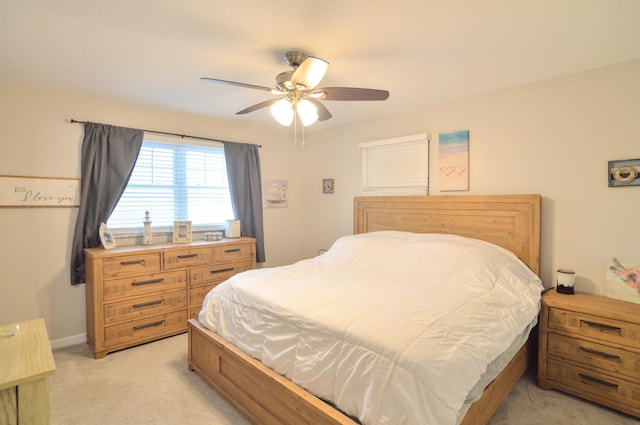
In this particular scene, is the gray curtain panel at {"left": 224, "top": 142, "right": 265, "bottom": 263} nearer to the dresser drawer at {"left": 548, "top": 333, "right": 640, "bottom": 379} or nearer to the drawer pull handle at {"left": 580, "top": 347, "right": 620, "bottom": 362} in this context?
the dresser drawer at {"left": 548, "top": 333, "right": 640, "bottom": 379}

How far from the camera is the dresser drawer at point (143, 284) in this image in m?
2.76

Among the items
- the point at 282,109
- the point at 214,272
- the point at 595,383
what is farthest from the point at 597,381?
the point at 214,272

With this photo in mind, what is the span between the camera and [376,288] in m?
2.22

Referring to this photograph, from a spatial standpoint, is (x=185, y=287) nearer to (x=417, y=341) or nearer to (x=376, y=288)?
(x=376, y=288)

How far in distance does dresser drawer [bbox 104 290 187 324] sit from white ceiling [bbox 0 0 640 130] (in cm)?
190

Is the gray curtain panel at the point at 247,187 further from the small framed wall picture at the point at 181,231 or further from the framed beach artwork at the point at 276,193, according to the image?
the small framed wall picture at the point at 181,231

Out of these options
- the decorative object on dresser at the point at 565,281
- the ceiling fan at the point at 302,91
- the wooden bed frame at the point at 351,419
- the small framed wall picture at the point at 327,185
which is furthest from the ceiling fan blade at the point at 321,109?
the decorative object on dresser at the point at 565,281

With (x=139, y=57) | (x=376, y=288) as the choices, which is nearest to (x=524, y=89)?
(x=376, y=288)

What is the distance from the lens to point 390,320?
1.60 meters

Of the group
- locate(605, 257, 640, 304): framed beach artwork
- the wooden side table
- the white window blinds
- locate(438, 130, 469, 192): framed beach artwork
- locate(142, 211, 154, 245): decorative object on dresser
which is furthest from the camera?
the white window blinds

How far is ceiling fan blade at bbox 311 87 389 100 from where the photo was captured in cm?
198

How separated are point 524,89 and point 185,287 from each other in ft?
11.9

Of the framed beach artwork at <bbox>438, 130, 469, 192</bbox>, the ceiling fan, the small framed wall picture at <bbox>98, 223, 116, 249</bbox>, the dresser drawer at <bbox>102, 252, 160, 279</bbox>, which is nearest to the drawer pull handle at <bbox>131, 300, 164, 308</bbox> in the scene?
the dresser drawer at <bbox>102, 252, 160, 279</bbox>

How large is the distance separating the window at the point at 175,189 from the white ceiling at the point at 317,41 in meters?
0.87
